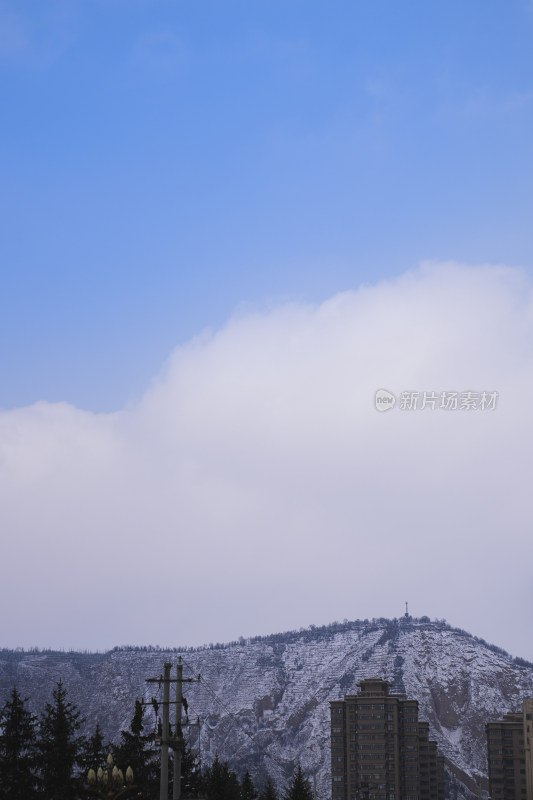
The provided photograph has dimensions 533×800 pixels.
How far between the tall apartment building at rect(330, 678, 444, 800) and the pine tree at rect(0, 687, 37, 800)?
13730 cm

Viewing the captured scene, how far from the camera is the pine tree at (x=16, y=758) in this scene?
47062 millimetres

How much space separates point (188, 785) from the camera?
A: 64.9 meters

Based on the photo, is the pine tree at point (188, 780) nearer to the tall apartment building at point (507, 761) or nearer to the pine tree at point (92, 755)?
the pine tree at point (92, 755)

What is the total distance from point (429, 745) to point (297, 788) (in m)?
120

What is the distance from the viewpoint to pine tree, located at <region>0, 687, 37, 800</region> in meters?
47.1

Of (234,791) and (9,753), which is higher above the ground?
(9,753)

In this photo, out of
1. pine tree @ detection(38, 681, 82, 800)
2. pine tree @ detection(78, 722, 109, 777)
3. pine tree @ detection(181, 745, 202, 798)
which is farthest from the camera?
pine tree @ detection(181, 745, 202, 798)

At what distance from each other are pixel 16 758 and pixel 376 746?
141m

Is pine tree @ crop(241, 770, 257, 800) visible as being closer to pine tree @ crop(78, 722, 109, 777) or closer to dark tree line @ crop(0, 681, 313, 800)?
dark tree line @ crop(0, 681, 313, 800)

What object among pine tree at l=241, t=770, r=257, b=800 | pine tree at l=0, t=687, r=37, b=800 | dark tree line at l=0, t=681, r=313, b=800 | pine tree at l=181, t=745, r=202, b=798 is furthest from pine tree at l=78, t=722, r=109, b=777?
pine tree at l=241, t=770, r=257, b=800

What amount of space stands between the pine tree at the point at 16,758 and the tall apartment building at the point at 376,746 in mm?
137300

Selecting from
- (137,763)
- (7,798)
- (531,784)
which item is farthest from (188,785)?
(531,784)

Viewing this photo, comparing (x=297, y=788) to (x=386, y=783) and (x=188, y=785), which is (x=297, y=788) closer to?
(x=188, y=785)

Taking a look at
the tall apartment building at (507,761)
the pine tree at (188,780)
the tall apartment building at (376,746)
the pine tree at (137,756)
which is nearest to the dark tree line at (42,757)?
the pine tree at (137,756)
